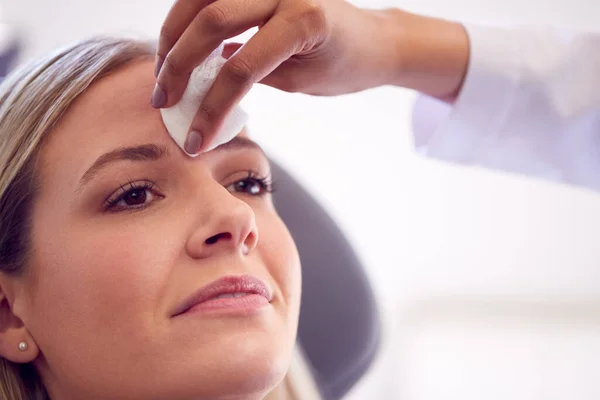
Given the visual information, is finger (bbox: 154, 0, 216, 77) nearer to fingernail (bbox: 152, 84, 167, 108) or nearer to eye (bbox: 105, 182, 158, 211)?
fingernail (bbox: 152, 84, 167, 108)

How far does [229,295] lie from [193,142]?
0.17 meters

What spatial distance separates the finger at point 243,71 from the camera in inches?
23.9

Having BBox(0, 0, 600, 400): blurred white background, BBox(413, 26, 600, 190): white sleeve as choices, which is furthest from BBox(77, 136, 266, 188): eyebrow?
BBox(0, 0, 600, 400): blurred white background

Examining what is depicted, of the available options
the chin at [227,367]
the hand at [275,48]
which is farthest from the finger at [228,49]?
the chin at [227,367]

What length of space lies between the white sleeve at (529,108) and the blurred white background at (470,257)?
1.48 ft

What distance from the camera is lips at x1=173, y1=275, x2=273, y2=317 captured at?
0.64m

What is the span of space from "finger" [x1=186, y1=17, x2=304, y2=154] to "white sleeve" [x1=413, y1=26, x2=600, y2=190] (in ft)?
1.32

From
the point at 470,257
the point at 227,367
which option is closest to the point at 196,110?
the point at 227,367

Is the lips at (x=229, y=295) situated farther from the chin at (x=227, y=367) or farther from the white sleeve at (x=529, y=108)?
the white sleeve at (x=529, y=108)

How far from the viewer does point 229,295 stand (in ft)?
2.16

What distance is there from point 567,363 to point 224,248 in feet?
4.05

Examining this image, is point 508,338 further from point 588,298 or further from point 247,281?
point 247,281

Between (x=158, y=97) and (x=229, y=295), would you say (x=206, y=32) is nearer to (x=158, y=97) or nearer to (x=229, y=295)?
(x=158, y=97)

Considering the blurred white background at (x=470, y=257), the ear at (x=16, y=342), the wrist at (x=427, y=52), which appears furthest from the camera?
the blurred white background at (x=470, y=257)
